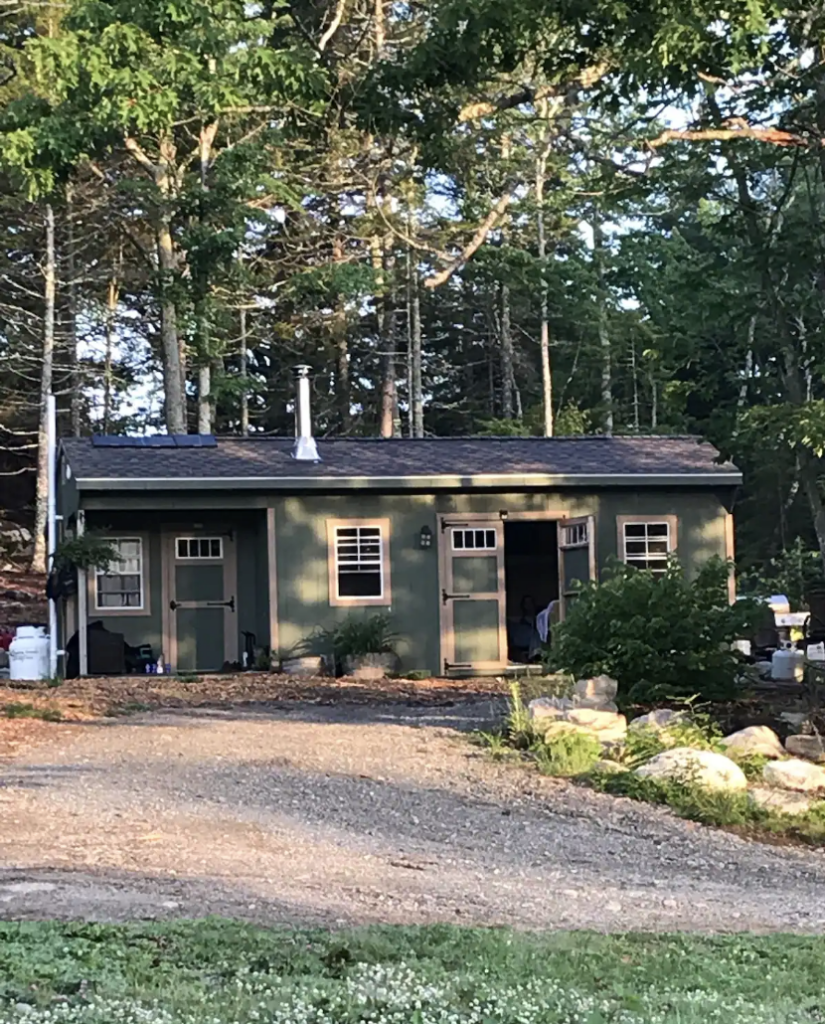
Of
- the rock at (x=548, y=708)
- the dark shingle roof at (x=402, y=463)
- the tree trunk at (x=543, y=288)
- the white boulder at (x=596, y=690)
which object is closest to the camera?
the rock at (x=548, y=708)

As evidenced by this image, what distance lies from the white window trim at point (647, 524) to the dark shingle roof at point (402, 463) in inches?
20.8

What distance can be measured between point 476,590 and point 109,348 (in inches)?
679

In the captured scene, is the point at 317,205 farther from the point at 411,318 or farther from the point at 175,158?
the point at 175,158

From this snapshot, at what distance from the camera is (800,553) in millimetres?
25391

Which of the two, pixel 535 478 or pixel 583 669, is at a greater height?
pixel 535 478

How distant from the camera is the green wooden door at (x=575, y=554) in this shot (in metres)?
17.2

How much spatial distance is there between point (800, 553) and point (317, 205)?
13.1 metres

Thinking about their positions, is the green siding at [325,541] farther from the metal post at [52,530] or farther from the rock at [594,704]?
the rock at [594,704]

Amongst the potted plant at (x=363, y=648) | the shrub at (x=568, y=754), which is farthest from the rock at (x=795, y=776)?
the potted plant at (x=363, y=648)

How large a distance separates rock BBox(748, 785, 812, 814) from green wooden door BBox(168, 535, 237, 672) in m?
10.6

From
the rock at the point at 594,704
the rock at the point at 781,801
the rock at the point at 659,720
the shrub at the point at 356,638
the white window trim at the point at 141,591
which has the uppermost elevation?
the white window trim at the point at 141,591

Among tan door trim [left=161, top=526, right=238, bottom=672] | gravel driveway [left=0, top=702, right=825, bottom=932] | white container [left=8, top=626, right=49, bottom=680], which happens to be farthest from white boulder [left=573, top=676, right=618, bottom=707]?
white container [left=8, top=626, right=49, bottom=680]

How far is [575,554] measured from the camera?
58.3ft

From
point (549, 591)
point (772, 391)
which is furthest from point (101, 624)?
point (772, 391)
